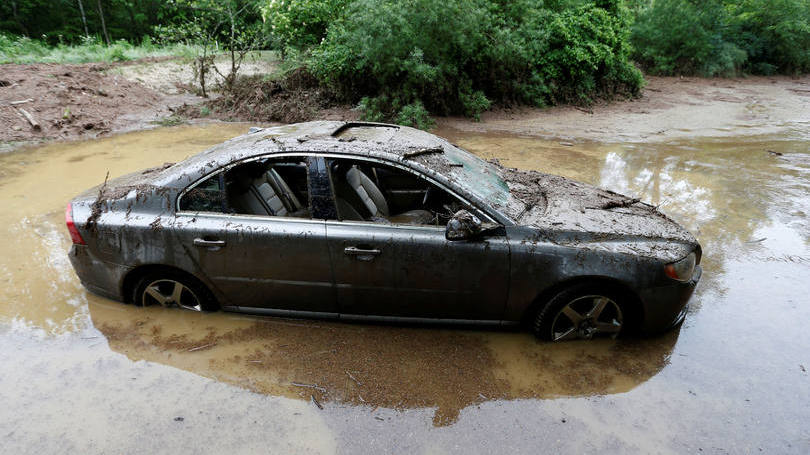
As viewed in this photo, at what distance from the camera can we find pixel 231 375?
3.40 metres

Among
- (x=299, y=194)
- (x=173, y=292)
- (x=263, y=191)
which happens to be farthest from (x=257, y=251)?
(x=173, y=292)

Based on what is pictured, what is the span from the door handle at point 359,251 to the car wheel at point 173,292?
1.36 meters

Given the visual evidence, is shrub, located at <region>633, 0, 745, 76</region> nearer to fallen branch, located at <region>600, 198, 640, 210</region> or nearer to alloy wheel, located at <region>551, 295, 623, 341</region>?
fallen branch, located at <region>600, 198, 640, 210</region>

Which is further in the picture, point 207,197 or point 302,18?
point 302,18

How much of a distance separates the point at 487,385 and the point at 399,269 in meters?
1.05

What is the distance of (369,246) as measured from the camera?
339 cm

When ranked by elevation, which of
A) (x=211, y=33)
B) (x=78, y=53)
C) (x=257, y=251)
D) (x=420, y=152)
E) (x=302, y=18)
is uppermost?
(x=302, y=18)

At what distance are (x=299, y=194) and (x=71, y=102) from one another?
10.4 meters

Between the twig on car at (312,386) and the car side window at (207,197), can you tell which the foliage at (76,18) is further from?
the twig on car at (312,386)

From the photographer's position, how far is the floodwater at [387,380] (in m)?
2.88

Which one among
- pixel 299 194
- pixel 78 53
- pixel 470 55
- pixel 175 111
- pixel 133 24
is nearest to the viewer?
pixel 299 194

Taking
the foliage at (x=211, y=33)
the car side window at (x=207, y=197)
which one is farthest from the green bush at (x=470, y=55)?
the car side window at (x=207, y=197)

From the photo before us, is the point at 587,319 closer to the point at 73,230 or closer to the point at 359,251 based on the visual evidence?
the point at 359,251

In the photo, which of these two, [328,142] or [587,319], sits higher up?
[328,142]
